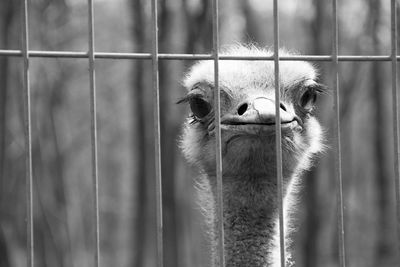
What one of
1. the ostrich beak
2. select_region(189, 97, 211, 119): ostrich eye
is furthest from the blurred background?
the ostrich beak

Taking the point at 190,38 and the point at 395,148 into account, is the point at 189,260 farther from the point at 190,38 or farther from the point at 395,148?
the point at 395,148

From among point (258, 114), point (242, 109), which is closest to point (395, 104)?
point (258, 114)

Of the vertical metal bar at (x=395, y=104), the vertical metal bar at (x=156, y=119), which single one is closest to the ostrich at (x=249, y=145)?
the vertical metal bar at (x=395, y=104)

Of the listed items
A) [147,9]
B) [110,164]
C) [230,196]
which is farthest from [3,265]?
[110,164]

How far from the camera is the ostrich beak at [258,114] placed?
3.32 m

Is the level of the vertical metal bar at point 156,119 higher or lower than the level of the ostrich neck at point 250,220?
higher

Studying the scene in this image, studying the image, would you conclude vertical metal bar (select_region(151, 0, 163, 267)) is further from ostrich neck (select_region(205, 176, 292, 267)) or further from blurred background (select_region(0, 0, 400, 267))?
blurred background (select_region(0, 0, 400, 267))

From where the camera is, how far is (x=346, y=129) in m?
17.9

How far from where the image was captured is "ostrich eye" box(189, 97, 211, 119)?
156 inches

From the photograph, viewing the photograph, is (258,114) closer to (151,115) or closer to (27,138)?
(27,138)

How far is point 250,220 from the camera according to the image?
12.8 feet

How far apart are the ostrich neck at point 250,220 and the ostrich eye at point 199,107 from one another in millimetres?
318

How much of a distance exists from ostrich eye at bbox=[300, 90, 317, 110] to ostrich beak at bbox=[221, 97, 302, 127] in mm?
406

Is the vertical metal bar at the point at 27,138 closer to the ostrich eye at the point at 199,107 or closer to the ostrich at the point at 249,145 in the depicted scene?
the ostrich at the point at 249,145
